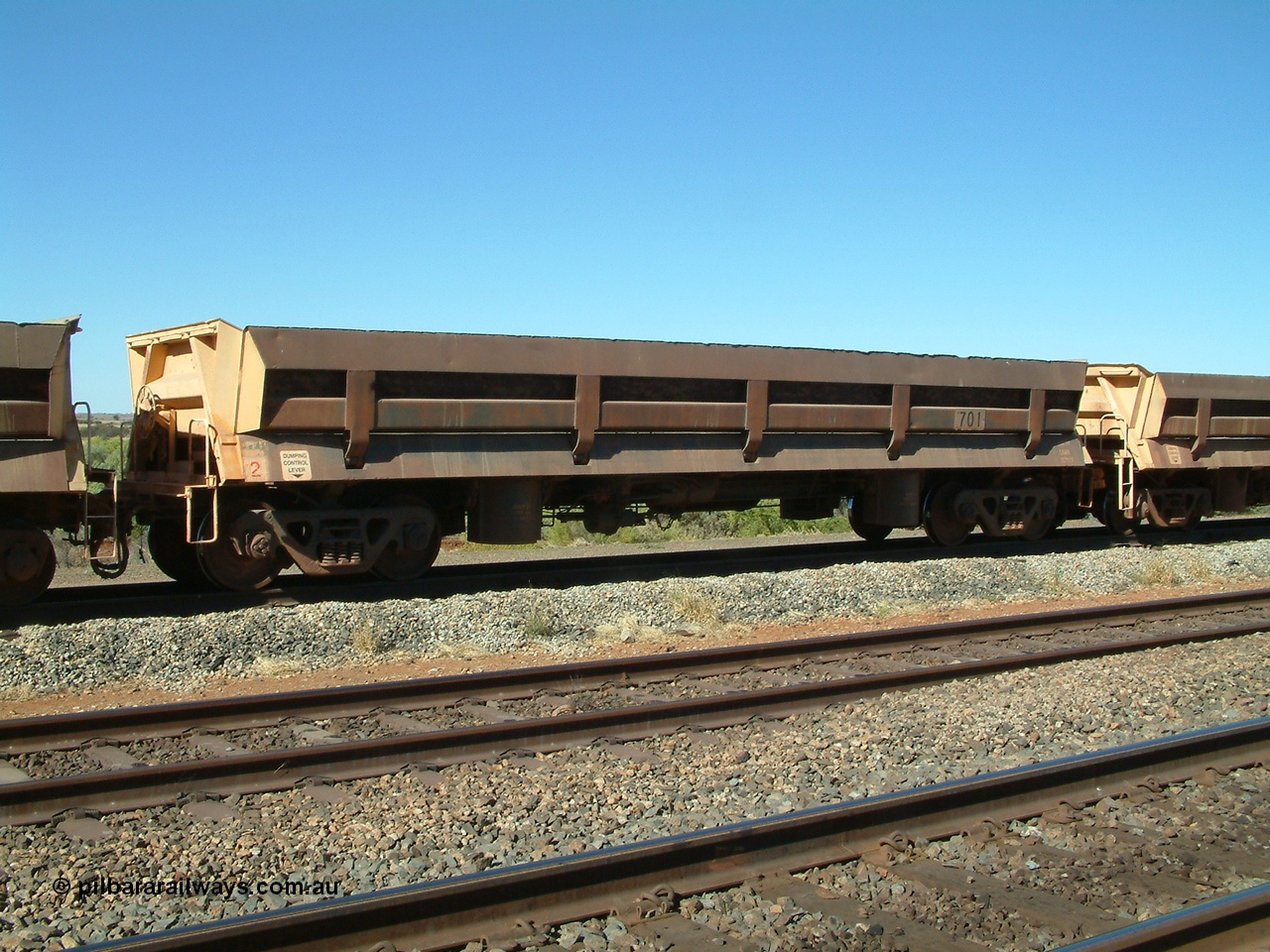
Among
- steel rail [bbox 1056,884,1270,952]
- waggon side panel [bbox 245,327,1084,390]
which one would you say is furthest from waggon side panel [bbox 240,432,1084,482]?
steel rail [bbox 1056,884,1270,952]

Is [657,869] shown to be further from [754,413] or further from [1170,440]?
[1170,440]

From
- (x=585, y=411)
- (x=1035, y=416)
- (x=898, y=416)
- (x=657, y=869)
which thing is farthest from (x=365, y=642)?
(x=1035, y=416)

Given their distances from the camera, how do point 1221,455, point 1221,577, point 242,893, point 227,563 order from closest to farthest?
1. point 242,893
2. point 227,563
3. point 1221,577
4. point 1221,455

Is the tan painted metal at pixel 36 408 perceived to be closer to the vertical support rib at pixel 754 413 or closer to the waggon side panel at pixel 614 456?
the waggon side panel at pixel 614 456

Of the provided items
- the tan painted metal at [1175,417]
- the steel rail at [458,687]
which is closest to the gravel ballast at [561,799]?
the steel rail at [458,687]

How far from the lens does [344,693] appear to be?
24.4ft

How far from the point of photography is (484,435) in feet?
38.2

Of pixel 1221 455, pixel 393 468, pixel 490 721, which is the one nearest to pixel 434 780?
pixel 490 721

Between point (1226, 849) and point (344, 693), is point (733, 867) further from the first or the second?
point (344, 693)

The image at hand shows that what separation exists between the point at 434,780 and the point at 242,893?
62.2 inches

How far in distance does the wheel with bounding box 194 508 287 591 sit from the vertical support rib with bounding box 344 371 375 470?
3.72ft

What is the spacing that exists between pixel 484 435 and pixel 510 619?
2.17 metres

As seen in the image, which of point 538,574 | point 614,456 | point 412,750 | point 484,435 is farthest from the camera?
point 538,574

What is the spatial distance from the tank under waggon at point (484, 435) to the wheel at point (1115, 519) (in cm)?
375
